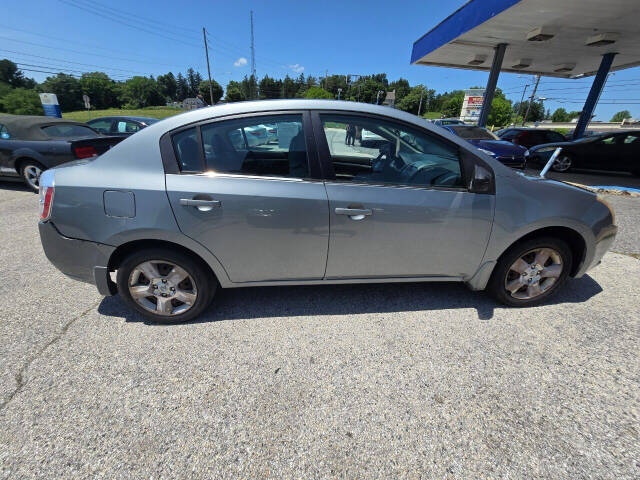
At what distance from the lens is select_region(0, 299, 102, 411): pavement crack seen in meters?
1.74

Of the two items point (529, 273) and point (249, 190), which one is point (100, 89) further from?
point (529, 273)

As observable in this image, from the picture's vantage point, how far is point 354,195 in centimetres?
209

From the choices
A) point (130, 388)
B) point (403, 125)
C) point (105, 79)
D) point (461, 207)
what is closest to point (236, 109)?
point (403, 125)

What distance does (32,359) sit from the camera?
2.00 metres

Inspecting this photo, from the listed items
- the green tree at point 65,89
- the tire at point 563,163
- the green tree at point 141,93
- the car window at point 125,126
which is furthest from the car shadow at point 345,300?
the green tree at point 141,93

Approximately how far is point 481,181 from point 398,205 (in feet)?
2.14

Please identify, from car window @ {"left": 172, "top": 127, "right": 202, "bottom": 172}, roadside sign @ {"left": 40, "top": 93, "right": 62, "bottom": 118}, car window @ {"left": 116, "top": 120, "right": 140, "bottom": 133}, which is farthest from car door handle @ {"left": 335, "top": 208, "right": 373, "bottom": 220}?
Result: roadside sign @ {"left": 40, "top": 93, "right": 62, "bottom": 118}

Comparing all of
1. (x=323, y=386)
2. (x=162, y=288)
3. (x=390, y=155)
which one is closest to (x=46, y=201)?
(x=162, y=288)

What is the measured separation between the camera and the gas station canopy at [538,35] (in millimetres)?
8039

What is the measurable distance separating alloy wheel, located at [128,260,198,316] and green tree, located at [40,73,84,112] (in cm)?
9978

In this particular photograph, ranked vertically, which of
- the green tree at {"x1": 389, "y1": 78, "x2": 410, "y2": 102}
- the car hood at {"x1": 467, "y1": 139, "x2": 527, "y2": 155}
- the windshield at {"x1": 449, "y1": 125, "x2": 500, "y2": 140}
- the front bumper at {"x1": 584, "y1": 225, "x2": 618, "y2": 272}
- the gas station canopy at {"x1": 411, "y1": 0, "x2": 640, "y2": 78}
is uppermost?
the green tree at {"x1": 389, "y1": 78, "x2": 410, "y2": 102}

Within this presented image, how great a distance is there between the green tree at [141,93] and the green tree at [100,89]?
3481 mm

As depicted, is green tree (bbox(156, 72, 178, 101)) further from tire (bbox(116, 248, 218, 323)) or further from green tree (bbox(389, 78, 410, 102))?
tire (bbox(116, 248, 218, 323))

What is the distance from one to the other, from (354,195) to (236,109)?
3.47 ft
